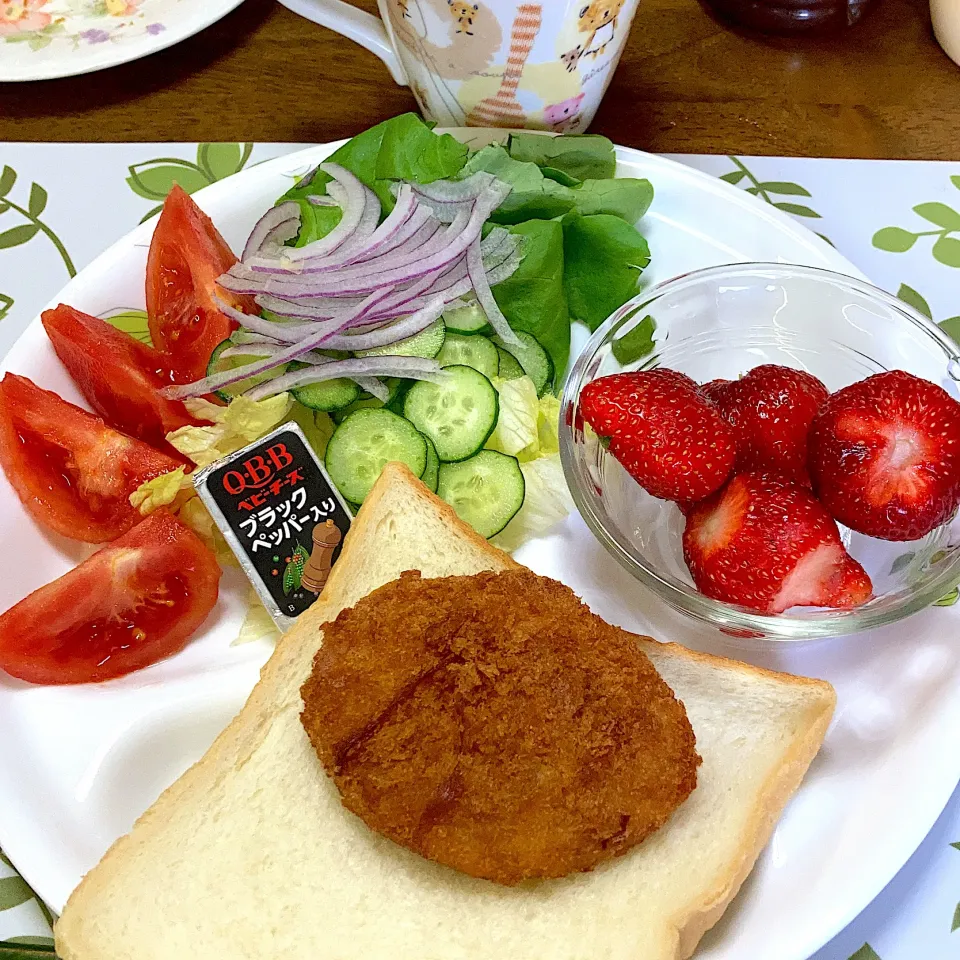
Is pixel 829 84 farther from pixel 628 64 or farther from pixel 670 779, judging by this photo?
pixel 670 779

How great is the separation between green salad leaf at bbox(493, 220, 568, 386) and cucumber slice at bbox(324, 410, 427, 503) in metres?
0.42

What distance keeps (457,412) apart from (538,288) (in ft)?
1.27

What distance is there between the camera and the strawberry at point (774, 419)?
1.77m

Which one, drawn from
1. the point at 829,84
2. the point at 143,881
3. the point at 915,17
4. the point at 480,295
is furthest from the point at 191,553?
the point at 915,17

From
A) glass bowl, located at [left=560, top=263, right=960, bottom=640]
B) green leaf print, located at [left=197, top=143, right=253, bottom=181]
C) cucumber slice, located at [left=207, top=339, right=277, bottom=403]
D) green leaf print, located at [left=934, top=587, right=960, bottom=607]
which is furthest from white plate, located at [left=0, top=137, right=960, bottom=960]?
green leaf print, located at [left=197, top=143, right=253, bottom=181]

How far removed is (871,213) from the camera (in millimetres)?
2541

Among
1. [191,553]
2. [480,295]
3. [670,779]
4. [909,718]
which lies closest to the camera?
[670,779]

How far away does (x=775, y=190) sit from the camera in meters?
2.59

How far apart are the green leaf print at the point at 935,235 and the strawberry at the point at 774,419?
0.93m

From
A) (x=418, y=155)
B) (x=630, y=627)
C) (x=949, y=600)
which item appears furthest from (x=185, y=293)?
(x=949, y=600)

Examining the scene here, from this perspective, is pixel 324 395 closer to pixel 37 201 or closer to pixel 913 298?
pixel 37 201

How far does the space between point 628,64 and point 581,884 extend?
2.54m

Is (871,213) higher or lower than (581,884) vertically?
higher

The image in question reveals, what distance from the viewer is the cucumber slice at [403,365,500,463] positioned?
6.53ft
